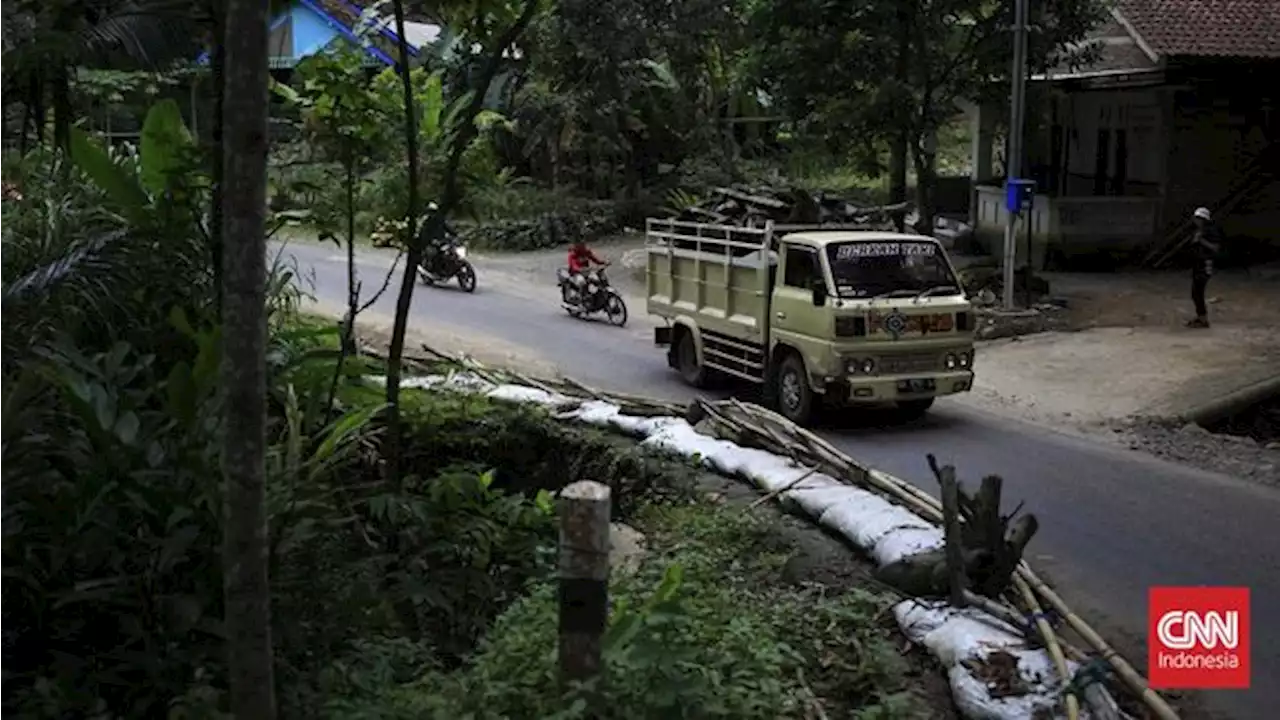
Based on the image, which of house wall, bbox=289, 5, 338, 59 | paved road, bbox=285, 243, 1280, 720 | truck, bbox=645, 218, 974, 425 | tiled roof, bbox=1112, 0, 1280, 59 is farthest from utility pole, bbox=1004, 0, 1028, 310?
house wall, bbox=289, 5, 338, 59

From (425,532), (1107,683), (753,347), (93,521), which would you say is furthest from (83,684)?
(753,347)

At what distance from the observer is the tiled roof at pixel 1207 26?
70.6 ft

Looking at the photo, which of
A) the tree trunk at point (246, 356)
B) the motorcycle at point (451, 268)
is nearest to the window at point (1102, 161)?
the motorcycle at point (451, 268)

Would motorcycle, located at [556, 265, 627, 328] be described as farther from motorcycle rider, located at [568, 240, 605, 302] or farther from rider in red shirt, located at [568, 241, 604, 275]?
rider in red shirt, located at [568, 241, 604, 275]

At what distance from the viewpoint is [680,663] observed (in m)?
4.48

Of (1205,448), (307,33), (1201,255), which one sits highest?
(307,33)

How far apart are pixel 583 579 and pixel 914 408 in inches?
349

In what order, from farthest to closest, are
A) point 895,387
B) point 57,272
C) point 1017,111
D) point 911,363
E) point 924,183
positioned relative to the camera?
point 924,183 → point 1017,111 → point 911,363 → point 895,387 → point 57,272

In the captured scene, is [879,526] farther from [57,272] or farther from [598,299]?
[598,299]

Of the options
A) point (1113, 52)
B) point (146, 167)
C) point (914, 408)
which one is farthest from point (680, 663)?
point (1113, 52)

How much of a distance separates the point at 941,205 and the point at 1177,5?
7.33m

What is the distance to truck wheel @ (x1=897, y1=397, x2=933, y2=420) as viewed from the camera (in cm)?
1255

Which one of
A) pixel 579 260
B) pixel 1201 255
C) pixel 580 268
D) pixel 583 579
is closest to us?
pixel 583 579

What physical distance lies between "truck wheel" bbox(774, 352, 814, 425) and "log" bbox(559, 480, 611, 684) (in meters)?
7.98
